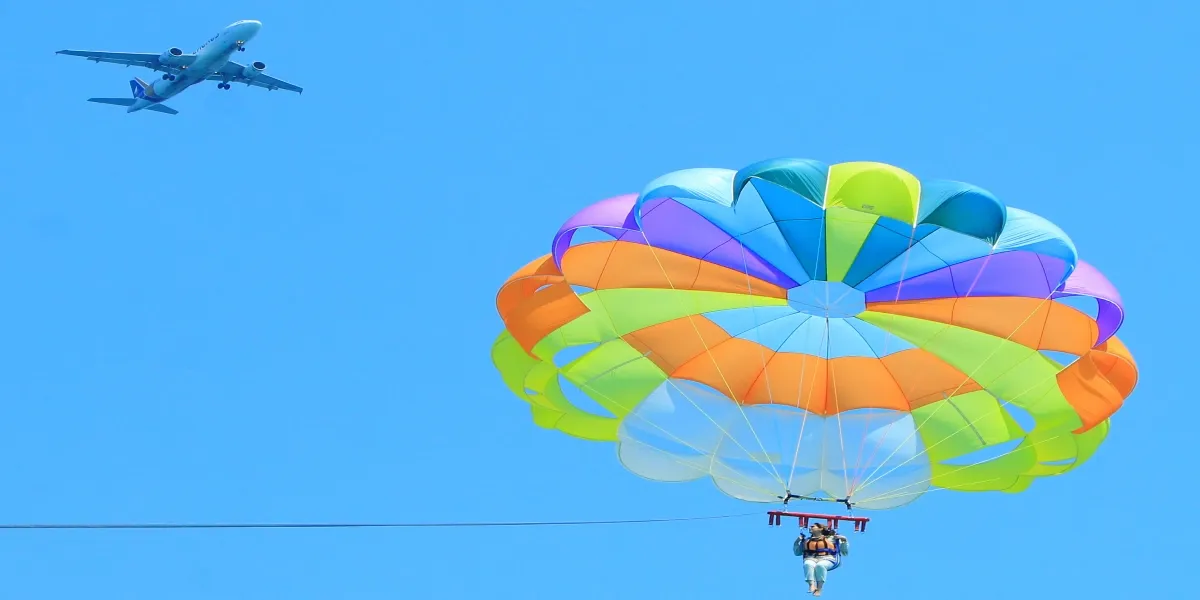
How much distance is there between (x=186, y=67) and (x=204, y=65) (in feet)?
1.89

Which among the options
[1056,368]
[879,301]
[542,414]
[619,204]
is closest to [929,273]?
[879,301]

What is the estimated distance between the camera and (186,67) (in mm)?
39406

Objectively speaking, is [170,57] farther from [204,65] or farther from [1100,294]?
[1100,294]

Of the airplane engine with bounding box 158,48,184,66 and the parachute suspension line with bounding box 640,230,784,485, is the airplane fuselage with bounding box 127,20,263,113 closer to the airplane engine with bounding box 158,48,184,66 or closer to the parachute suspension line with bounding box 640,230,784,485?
the airplane engine with bounding box 158,48,184,66

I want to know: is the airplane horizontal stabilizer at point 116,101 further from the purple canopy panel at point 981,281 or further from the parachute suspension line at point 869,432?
the purple canopy panel at point 981,281

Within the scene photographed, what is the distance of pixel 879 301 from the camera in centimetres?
1812

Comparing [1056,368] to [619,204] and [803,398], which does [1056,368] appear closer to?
[803,398]

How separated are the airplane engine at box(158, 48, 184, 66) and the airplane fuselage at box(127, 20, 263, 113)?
0.05m

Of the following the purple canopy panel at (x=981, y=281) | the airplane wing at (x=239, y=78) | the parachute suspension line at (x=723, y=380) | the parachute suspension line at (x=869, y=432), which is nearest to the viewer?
the purple canopy panel at (x=981, y=281)

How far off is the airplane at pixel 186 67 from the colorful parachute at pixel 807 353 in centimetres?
2190

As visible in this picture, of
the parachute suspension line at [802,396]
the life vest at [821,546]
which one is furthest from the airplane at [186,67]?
the life vest at [821,546]

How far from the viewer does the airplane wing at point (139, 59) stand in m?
39.2

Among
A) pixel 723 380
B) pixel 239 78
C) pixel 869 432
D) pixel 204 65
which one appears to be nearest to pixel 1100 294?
pixel 869 432

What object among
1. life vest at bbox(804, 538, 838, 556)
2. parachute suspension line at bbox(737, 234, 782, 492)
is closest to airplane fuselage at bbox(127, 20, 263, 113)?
parachute suspension line at bbox(737, 234, 782, 492)
